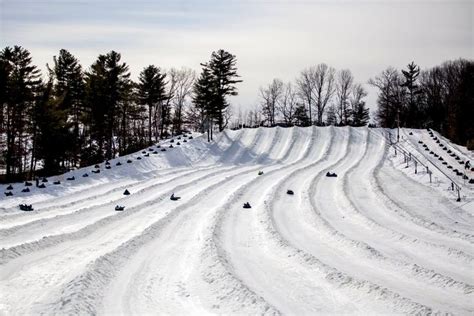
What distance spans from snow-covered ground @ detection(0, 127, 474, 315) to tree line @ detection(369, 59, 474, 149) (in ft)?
76.4

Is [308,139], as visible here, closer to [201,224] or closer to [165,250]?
[201,224]

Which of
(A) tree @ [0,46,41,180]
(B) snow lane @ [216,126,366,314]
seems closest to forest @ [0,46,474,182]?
(A) tree @ [0,46,41,180]

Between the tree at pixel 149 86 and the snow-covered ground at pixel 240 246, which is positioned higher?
the tree at pixel 149 86

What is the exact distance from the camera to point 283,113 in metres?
75.4

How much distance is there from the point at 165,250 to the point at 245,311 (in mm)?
4514

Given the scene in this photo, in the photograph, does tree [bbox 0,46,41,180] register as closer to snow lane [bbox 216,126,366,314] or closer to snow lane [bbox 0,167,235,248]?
snow lane [bbox 0,167,235,248]

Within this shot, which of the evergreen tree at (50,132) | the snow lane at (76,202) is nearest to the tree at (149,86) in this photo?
the evergreen tree at (50,132)

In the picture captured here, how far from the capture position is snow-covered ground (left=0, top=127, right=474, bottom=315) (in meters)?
8.48

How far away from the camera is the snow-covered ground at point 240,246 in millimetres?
8484

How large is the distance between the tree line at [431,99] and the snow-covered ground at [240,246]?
23283mm

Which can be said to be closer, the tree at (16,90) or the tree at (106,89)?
the tree at (16,90)

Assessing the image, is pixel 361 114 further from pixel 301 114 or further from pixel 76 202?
pixel 76 202

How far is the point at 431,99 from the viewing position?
222ft

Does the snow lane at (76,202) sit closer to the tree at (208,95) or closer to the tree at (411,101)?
the tree at (208,95)
